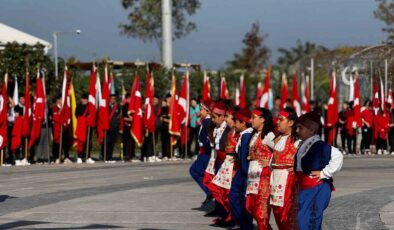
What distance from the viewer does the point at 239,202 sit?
1313cm

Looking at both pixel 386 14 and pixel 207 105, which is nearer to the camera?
pixel 207 105

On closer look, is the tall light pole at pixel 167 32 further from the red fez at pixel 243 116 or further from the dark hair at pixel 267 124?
the dark hair at pixel 267 124

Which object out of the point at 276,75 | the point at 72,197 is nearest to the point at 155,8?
the point at 276,75

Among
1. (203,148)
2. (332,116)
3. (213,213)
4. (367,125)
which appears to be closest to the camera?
(213,213)

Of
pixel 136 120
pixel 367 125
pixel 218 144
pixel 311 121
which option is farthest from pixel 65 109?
pixel 311 121

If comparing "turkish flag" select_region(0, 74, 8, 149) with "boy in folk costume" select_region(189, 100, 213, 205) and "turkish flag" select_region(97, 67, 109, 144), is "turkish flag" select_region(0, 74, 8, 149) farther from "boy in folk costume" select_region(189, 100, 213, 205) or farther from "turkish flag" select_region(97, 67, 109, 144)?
"boy in folk costume" select_region(189, 100, 213, 205)

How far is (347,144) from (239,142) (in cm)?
1985

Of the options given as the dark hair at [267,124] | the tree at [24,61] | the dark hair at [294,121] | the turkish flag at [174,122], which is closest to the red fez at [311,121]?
the dark hair at [294,121]

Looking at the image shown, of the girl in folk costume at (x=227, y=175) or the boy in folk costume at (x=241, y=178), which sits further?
the girl in folk costume at (x=227, y=175)

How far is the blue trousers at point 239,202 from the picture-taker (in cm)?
1299

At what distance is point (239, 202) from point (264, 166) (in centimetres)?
117

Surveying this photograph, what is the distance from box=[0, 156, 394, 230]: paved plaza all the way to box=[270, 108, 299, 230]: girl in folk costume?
2822 mm

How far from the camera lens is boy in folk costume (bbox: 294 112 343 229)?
34.0 ft

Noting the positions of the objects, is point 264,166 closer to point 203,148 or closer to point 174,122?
point 203,148
